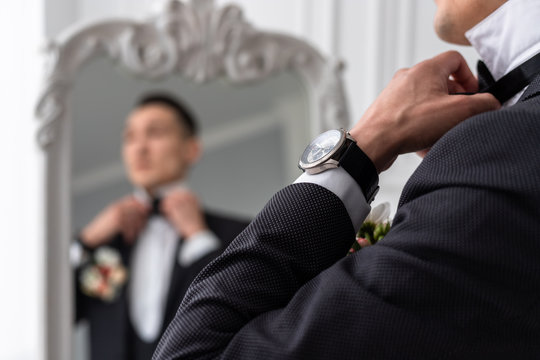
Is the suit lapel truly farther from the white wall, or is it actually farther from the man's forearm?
the white wall

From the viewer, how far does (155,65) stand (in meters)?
1.42

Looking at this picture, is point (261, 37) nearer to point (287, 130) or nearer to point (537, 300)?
point (287, 130)

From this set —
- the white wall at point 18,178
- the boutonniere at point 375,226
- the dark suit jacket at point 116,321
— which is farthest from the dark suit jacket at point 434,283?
the white wall at point 18,178

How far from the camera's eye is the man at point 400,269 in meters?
0.43

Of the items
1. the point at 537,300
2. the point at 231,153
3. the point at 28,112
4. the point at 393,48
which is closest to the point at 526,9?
the point at 537,300

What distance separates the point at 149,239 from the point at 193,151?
0.65 feet

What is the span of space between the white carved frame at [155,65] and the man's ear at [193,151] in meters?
0.13

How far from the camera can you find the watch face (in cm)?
52

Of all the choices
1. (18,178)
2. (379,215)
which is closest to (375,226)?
(379,215)

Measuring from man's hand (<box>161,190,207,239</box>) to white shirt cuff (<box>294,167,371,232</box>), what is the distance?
3.05 feet

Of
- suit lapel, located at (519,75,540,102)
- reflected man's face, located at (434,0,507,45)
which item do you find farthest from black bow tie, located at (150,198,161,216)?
suit lapel, located at (519,75,540,102)

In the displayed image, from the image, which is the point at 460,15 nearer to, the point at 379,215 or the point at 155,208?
the point at 379,215

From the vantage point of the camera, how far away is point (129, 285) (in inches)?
54.3

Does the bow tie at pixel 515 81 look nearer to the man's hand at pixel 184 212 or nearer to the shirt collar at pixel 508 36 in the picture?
the shirt collar at pixel 508 36
